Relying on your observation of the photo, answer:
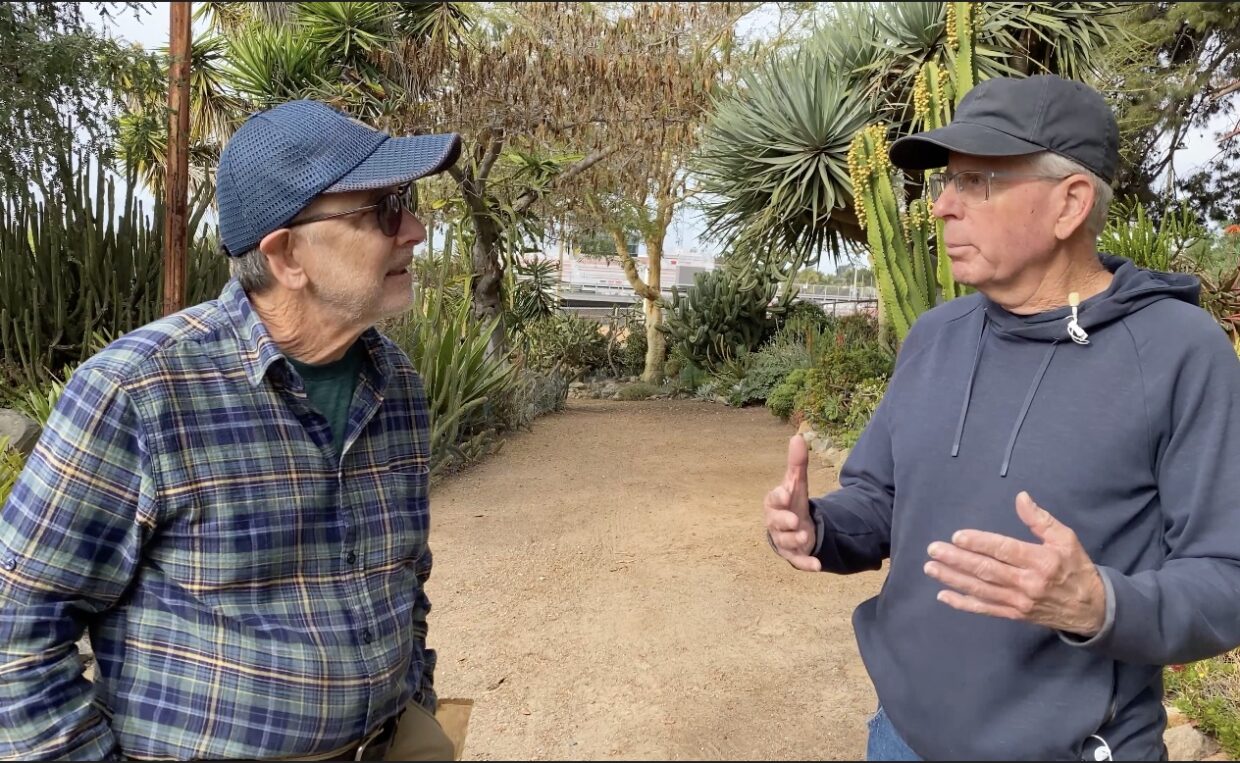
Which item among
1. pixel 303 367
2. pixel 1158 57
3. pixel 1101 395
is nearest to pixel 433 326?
pixel 303 367

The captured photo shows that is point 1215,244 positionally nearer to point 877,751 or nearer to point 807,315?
point 807,315

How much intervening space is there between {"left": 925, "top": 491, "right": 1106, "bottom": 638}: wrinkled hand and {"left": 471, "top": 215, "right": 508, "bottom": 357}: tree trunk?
452 inches

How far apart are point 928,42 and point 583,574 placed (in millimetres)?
5745

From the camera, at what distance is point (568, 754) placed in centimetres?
307

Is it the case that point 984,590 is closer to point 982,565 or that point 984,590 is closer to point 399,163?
point 982,565

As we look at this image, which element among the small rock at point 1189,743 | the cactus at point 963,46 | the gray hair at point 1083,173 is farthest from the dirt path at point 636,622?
the cactus at point 963,46

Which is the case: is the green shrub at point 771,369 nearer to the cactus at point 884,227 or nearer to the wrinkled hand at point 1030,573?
the cactus at point 884,227

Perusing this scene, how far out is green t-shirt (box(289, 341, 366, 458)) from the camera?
1.60 m

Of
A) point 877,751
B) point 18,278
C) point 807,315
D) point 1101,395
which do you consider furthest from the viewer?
point 807,315

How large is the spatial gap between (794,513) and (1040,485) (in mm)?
402

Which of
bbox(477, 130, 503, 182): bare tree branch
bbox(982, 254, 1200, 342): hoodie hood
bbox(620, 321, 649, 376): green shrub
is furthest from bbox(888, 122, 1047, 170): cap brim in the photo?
bbox(620, 321, 649, 376): green shrub

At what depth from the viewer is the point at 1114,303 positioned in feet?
4.54

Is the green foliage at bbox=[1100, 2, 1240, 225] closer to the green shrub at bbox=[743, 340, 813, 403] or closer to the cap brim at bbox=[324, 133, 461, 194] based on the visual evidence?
the green shrub at bbox=[743, 340, 813, 403]

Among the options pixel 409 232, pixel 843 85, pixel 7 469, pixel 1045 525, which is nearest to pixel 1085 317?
pixel 1045 525
